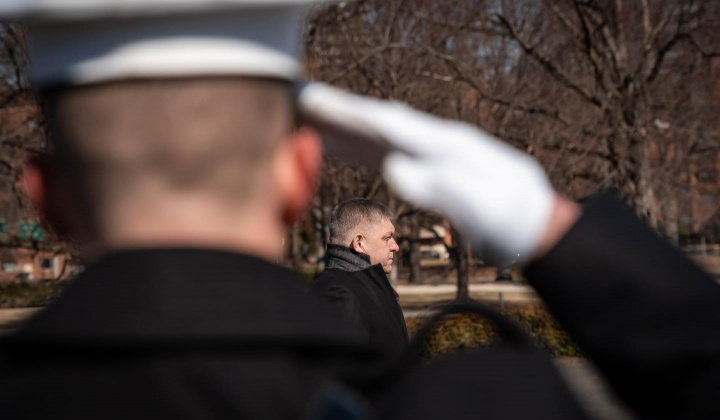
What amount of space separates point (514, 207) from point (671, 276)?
0.23 m

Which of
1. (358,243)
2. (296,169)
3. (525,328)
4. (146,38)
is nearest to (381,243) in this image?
(358,243)

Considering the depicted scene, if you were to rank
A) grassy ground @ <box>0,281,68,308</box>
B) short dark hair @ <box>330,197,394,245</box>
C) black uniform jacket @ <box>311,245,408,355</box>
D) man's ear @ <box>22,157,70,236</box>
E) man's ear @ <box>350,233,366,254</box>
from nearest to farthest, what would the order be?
man's ear @ <box>22,157,70,236</box> < black uniform jacket @ <box>311,245,408,355</box> < man's ear @ <box>350,233,366,254</box> < short dark hair @ <box>330,197,394,245</box> < grassy ground @ <box>0,281,68,308</box>

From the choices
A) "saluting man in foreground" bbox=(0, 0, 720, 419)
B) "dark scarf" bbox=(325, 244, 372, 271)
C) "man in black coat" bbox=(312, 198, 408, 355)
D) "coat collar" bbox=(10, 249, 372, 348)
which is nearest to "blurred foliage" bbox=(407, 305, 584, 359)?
"man in black coat" bbox=(312, 198, 408, 355)

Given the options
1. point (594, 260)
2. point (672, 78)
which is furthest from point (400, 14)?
point (594, 260)

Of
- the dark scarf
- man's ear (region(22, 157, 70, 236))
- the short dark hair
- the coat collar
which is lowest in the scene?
the dark scarf

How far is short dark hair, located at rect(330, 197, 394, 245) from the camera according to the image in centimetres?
601

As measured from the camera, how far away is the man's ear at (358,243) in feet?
19.3

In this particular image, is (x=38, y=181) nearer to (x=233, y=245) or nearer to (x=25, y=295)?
(x=233, y=245)

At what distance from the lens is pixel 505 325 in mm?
1151

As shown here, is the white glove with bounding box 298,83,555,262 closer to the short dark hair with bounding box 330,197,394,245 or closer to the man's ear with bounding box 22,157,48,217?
the man's ear with bounding box 22,157,48,217

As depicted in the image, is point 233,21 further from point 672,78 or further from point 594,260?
Result: point 672,78

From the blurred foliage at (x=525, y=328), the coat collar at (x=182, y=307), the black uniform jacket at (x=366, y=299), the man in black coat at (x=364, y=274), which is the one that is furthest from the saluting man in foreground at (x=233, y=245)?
the blurred foliage at (x=525, y=328)

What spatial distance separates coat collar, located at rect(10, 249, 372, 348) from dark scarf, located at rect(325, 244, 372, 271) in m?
4.44

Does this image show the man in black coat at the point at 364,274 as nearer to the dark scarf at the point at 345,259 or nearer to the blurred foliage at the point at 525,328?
the dark scarf at the point at 345,259
